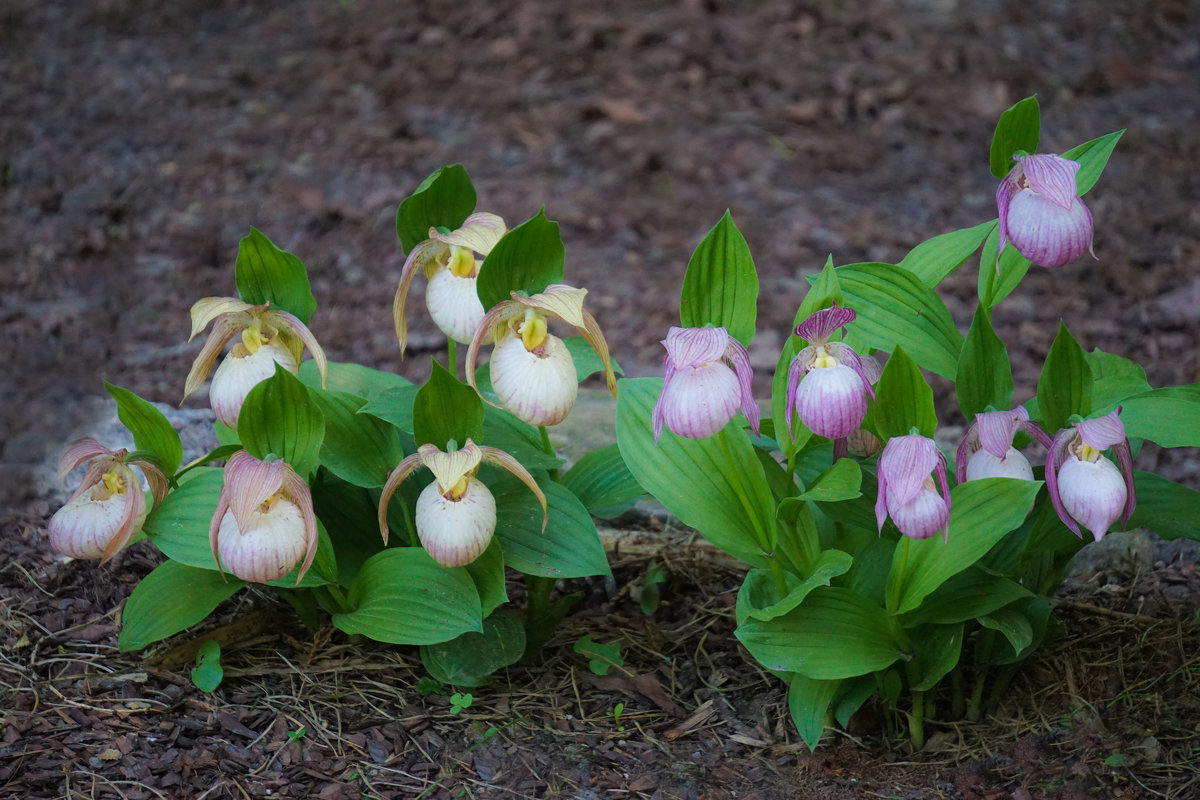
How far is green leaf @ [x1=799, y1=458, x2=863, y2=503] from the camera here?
122 cm

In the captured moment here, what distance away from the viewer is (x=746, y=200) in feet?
11.0

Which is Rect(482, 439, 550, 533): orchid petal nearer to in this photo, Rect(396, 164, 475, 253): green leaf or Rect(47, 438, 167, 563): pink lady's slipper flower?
Rect(396, 164, 475, 253): green leaf

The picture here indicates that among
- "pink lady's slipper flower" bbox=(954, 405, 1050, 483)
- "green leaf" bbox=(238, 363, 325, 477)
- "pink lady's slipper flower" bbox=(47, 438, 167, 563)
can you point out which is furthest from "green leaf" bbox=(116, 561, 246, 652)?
"pink lady's slipper flower" bbox=(954, 405, 1050, 483)

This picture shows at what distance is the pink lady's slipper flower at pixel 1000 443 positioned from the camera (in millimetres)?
1241

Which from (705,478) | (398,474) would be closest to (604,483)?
(705,478)

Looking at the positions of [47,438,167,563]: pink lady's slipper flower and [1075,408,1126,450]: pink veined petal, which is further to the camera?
[47,438,167,563]: pink lady's slipper flower

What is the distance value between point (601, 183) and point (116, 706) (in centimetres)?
236

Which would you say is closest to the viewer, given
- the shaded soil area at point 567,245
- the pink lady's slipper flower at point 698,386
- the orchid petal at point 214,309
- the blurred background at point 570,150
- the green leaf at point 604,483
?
the pink lady's slipper flower at point 698,386

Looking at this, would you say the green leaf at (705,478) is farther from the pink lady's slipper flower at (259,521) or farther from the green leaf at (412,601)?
the pink lady's slipper flower at (259,521)

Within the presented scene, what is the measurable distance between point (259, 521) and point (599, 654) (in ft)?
2.07

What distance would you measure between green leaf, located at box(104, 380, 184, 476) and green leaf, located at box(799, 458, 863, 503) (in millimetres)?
850

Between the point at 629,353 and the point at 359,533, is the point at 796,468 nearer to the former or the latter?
the point at 359,533

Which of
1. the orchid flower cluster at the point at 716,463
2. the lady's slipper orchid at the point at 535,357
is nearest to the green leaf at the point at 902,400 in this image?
the orchid flower cluster at the point at 716,463

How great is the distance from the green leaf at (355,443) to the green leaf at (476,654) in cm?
27
